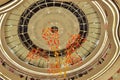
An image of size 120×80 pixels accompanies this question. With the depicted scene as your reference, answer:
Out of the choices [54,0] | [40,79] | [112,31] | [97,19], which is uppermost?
[54,0]

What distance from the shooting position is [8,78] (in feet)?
38.6

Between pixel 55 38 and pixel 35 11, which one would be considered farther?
pixel 55 38

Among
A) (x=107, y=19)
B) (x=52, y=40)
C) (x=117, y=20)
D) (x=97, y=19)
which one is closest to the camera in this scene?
(x=117, y=20)

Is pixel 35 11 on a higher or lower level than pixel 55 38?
higher

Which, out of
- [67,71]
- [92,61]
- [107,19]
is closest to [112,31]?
[107,19]

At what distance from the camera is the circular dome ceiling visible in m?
11.2

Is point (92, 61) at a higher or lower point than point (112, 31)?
lower

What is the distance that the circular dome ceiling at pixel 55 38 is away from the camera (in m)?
11.2

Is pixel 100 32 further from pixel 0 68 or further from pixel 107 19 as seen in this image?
pixel 0 68

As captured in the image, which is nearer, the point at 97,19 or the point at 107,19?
the point at 107,19

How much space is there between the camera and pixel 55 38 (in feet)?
40.0

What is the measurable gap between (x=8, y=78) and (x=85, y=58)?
3.30 m

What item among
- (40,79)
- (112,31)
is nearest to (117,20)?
(112,31)

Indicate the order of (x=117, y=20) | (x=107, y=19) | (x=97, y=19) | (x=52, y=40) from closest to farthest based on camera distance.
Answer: (x=117, y=20), (x=107, y=19), (x=97, y=19), (x=52, y=40)
